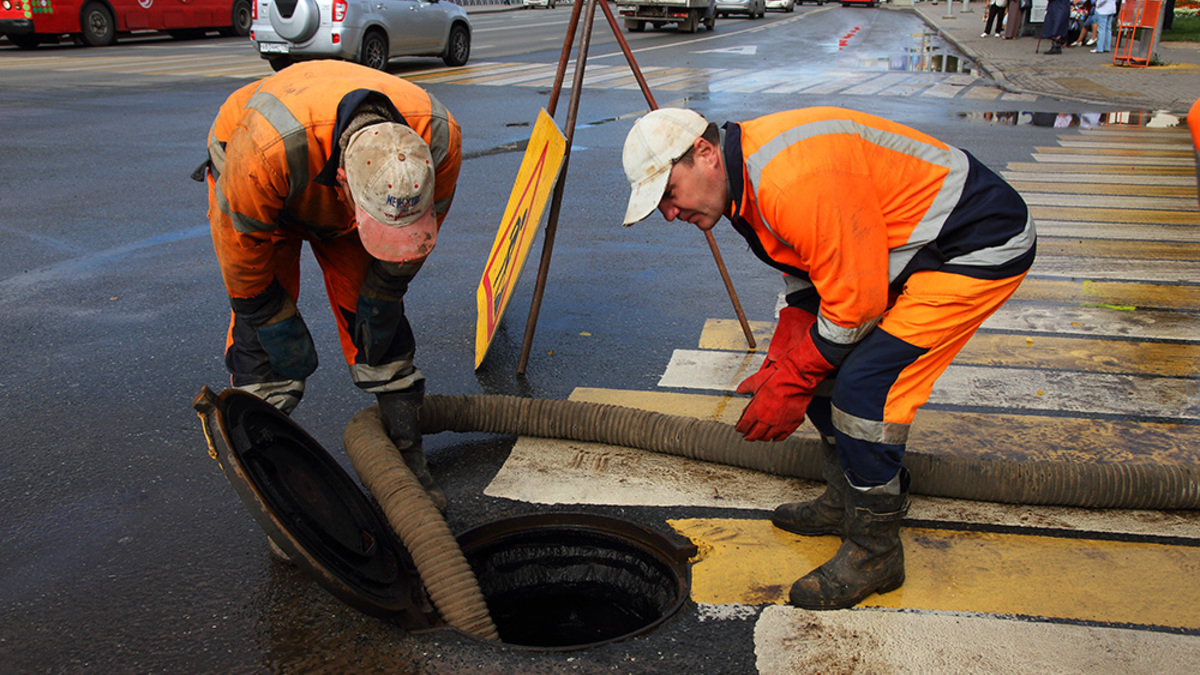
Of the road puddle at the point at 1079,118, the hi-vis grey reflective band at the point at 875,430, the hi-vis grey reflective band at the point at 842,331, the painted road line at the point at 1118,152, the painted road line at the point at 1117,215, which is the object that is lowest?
the painted road line at the point at 1117,215

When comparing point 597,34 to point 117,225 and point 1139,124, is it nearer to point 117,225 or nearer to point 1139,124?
point 1139,124

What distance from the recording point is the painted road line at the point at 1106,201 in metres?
7.31

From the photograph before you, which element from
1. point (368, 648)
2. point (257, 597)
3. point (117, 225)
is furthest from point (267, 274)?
point (117, 225)

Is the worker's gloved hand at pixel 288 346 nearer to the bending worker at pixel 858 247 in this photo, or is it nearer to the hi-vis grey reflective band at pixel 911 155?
the bending worker at pixel 858 247

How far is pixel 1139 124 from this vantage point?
1155 cm

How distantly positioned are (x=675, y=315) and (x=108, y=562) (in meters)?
3.17

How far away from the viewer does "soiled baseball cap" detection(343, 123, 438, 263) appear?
8.15 feet

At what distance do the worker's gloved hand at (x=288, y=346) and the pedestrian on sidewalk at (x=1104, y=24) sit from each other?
21.7m

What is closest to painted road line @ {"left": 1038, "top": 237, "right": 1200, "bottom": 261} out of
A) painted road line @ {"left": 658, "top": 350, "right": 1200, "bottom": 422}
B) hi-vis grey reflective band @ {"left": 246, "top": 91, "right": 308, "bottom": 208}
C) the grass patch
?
painted road line @ {"left": 658, "top": 350, "right": 1200, "bottom": 422}

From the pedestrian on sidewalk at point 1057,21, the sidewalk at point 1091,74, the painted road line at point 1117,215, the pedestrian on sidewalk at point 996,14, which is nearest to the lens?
the painted road line at point 1117,215

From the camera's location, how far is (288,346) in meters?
3.08

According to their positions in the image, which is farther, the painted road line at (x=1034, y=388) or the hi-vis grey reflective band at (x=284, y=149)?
the painted road line at (x=1034, y=388)

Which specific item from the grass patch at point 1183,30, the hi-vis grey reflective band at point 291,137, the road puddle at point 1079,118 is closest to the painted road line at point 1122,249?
the hi-vis grey reflective band at point 291,137

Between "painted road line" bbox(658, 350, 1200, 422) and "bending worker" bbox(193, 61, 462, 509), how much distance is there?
1.56 metres
